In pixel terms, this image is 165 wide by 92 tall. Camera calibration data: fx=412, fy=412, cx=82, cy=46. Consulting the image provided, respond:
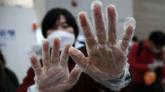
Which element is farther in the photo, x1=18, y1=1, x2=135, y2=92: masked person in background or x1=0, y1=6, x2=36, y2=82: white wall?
x1=0, y1=6, x2=36, y2=82: white wall

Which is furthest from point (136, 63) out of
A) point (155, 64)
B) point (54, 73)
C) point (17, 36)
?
point (54, 73)

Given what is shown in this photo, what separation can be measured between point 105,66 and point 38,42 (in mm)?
2956

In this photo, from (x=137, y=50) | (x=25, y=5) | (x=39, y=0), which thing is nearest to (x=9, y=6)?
(x=25, y=5)

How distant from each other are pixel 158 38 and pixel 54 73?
2492 mm

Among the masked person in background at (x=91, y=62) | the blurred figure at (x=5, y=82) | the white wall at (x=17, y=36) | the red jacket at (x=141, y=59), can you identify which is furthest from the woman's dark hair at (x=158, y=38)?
the masked person in background at (x=91, y=62)

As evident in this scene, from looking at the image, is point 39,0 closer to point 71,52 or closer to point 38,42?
point 71,52

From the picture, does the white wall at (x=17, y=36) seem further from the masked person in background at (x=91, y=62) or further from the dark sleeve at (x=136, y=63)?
the masked person in background at (x=91, y=62)

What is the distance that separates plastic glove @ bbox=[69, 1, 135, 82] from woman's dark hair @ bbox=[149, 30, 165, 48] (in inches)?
98.2

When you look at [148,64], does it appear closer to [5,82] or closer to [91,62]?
[5,82]

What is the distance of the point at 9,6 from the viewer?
13.5ft

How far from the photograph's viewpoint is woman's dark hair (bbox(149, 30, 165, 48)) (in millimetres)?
3574

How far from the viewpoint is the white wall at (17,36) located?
4074mm

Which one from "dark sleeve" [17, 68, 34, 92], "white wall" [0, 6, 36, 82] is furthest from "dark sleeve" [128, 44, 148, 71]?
"dark sleeve" [17, 68, 34, 92]

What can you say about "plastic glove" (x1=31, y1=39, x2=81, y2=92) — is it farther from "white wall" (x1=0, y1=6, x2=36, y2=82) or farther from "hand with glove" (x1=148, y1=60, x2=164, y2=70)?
"white wall" (x1=0, y1=6, x2=36, y2=82)
